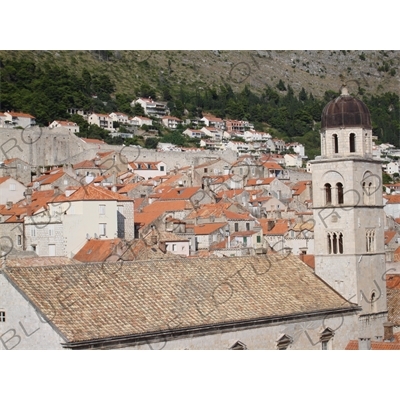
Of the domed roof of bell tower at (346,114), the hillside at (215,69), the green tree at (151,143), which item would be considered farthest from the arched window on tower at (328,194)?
the green tree at (151,143)

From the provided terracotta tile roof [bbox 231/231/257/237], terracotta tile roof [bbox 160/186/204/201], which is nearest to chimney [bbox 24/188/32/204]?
terracotta tile roof [bbox 160/186/204/201]

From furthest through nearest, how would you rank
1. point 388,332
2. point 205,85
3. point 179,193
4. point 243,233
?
1. point 205,85
2. point 179,193
3. point 243,233
4. point 388,332

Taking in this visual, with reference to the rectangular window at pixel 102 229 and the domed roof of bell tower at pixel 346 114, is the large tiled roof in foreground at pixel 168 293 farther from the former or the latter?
the rectangular window at pixel 102 229

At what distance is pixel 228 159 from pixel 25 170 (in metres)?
21.5

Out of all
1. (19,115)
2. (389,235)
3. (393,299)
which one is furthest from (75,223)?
(19,115)

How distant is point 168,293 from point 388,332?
18.3 feet

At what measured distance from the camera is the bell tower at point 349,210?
77.5ft

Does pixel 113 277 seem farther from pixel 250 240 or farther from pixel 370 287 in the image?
pixel 250 240

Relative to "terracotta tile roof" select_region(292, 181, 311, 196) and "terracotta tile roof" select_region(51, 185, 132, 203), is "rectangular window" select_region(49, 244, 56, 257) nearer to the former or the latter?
"terracotta tile roof" select_region(51, 185, 132, 203)

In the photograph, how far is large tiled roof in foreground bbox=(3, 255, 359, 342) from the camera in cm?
1761

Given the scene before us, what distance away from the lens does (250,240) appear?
44.6m

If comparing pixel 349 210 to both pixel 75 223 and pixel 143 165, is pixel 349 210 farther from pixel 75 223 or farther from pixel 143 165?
pixel 143 165

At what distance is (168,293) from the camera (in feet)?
64.6

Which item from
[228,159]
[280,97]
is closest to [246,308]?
[228,159]
